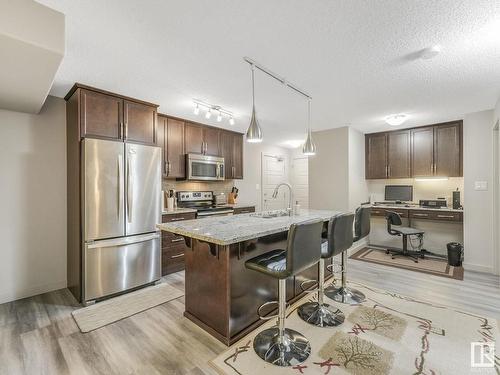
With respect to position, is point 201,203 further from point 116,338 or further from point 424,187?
point 424,187

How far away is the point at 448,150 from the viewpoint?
14.8ft

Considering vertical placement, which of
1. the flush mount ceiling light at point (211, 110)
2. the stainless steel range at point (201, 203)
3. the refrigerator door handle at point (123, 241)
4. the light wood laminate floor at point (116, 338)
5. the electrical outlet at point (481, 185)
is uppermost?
the flush mount ceiling light at point (211, 110)

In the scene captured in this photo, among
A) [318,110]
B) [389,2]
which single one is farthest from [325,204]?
[389,2]

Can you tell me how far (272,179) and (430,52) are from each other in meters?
4.68

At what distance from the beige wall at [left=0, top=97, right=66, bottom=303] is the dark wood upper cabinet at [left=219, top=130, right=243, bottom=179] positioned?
2648 mm

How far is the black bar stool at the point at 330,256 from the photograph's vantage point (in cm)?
230

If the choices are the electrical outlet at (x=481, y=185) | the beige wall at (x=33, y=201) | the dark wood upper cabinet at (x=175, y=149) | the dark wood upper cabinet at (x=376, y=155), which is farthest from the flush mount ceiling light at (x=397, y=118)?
the beige wall at (x=33, y=201)

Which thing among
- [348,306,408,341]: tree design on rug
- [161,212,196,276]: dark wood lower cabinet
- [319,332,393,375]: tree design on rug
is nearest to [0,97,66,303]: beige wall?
[161,212,196,276]: dark wood lower cabinet

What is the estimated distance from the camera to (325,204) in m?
5.03

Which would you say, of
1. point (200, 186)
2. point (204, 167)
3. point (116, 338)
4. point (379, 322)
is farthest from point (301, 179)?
point (116, 338)

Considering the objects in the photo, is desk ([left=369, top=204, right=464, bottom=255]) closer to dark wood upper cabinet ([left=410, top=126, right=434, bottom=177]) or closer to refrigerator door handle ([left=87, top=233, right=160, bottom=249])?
dark wood upper cabinet ([left=410, top=126, right=434, bottom=177])

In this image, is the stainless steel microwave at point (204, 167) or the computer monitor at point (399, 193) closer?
the stainless steel microwave at point (204, 167)

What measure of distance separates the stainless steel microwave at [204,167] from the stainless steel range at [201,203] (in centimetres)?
43

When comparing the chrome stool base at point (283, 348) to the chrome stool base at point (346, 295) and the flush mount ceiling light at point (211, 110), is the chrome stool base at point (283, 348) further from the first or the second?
the flush mount ceiling light at point (211, 110)
